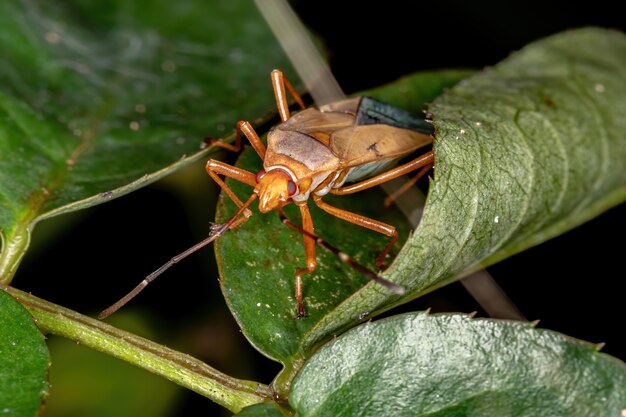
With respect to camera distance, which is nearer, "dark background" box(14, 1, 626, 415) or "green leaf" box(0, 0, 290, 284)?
"green leaf" box(0, 0, 290, 284)

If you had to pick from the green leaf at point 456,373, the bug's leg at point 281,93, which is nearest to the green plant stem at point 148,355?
the green leaf at point 456,373

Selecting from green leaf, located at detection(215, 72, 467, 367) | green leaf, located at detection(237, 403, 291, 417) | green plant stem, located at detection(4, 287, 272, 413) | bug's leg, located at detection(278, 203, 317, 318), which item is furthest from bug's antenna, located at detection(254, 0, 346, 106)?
green leaf, located at detection(237, 403, 291, 417)

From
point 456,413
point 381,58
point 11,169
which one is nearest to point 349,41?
point 381,58

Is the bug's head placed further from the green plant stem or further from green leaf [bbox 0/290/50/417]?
green leaf [bbox 0/290/50/417]

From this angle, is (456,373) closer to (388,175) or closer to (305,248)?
(305,248)

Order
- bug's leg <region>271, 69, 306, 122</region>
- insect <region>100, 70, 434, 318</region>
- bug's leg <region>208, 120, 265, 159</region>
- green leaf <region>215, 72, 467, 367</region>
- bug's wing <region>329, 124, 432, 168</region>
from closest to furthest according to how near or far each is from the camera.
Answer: green leaf <region>215, 72, 467, 367</region>
insect <region>100, 70, 434, 318</region>
bug's leg <region>208, 120, 265, 159</region>
bug's wing <region>329, 124, 432, 168</region>
bug's leg <region>271, 69, 306, 122</region>
